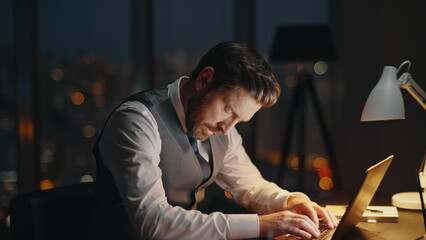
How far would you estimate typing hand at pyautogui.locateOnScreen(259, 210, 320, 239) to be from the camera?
58.3 inches

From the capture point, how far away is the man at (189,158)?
1.51 m

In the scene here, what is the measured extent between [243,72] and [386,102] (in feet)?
1.73

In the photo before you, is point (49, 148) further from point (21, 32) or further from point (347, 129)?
point (347, 129)

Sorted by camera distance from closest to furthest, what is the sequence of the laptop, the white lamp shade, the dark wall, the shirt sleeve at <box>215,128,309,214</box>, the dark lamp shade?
the laptop, the white lamp shade, the shirt sleeve at <box>215,128,309,214</box>, the dark wall, the dark lamp shade

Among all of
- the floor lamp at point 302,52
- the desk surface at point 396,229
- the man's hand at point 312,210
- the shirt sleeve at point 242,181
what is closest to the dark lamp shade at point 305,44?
the floor lamp at point 302,52

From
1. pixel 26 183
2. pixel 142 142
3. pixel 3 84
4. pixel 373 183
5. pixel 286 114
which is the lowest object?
pixel 26 183

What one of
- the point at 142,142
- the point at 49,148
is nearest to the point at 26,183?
the point at 49,148

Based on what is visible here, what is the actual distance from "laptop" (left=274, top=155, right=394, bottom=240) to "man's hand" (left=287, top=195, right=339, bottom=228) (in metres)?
0.05

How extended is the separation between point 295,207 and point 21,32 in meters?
2.51

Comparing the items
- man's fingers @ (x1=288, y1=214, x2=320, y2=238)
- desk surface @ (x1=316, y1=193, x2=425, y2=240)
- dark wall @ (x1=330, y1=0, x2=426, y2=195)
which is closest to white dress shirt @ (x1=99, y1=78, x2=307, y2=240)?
man's fingers @ (x1=288, y1=214, x2=320, y2=238)

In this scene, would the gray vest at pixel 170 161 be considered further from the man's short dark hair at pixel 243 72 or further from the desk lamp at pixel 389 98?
the desk lamp at pixel 389 98

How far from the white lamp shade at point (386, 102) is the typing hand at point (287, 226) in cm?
49

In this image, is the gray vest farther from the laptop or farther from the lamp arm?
the lamp arm

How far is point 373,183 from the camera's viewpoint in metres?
1.62
